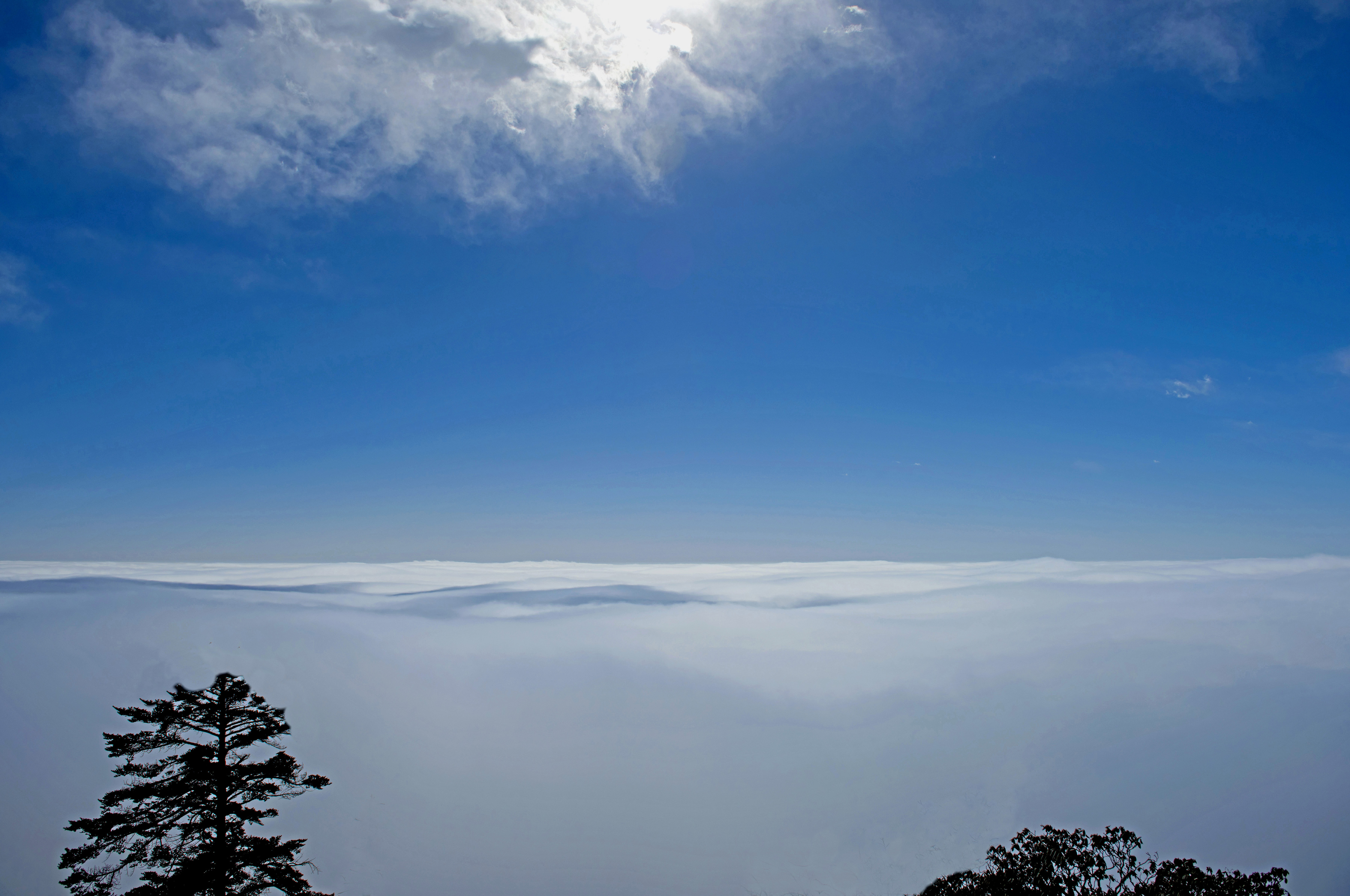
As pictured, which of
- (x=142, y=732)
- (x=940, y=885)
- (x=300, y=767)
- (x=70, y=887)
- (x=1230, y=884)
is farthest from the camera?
(x=940, y=885)

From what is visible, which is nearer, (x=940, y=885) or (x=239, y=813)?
(x=239, y=813)

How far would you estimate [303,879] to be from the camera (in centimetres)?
1453

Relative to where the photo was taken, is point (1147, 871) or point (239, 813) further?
point (1147, 871)


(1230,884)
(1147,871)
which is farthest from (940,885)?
(1230,884)

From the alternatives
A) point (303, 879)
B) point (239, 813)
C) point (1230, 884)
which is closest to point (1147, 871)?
point (1230, 884)

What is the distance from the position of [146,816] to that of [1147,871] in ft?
105

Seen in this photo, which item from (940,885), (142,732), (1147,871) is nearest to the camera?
(142,732)

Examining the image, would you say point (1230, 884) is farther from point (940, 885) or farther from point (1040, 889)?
A: point (940, 885)

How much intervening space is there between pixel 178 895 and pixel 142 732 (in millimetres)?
3752

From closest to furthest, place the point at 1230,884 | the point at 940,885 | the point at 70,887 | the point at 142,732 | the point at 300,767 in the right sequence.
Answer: the point at 70,887, the point at 142,732, the point at 300,767, the point at 1230,884, the point at 940,885

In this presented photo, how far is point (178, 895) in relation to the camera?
516 inches

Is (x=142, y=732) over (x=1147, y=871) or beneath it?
over

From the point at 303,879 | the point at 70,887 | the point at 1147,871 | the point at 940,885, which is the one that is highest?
the point at 70,887

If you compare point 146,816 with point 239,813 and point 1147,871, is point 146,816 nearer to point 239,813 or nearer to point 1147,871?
point 239,813
